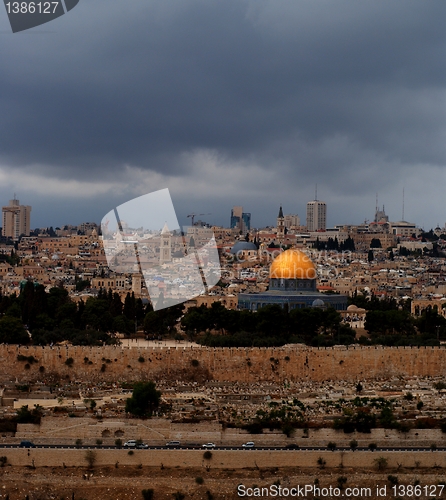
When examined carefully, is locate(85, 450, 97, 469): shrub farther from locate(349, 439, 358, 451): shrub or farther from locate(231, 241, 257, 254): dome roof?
locate(231, 241, 257, 254): dome roof

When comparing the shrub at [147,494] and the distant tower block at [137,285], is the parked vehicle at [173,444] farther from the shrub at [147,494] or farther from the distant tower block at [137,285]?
the distant tower block at [137,285]

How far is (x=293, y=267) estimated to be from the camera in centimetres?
6128

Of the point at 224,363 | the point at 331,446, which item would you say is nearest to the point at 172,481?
the point at 331,446

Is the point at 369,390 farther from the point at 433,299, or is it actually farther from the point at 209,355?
the point at 433,299

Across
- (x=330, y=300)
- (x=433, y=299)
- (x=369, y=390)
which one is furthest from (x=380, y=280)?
(x=369, y=390)

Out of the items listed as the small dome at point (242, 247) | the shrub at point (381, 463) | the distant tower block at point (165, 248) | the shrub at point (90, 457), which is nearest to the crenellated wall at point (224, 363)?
the shrub at point (90, 457)

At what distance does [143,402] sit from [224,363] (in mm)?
8466

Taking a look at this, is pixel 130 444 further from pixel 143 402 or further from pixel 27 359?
pixel 27 359

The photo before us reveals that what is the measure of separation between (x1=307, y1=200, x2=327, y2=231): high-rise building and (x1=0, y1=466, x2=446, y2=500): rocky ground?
138 m

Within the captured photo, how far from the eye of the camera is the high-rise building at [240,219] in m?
161

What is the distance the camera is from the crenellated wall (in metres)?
42.5

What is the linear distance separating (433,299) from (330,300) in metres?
11.8

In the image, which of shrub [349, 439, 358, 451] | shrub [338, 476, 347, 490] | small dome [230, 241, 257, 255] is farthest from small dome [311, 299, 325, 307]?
small dome [230, 241, 257, 255]

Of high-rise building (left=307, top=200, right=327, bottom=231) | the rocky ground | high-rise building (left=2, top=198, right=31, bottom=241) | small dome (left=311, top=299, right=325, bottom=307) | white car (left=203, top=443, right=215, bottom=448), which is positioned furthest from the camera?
high-rise building (left=307, top=200, right=327, bottom=231)
